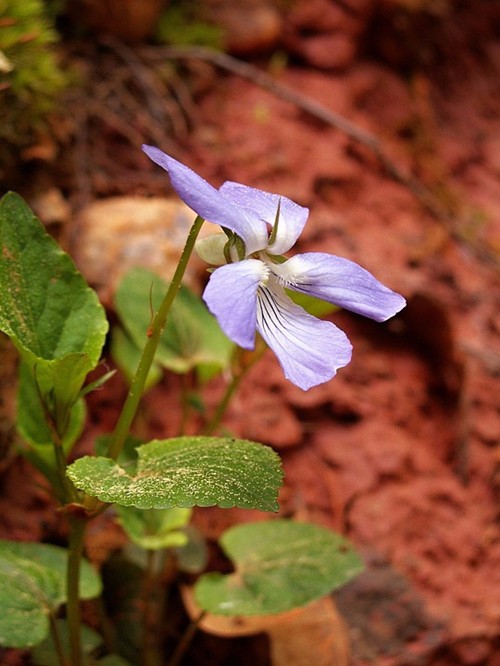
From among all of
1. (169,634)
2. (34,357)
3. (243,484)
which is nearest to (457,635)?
(169,634)

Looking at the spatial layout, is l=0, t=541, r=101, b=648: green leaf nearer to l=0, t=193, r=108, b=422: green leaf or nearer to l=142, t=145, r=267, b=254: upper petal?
l=0, t=193, r=108, b=422: green leaf

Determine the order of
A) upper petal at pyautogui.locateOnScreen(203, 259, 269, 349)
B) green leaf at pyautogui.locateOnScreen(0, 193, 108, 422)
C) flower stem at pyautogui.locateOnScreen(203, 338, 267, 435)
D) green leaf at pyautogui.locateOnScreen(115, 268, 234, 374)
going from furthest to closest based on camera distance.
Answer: green leaf at pyautogui.locateOnScreen(115, 268, 234, 374), flower stem at pyautogui.locateOnScreen(203, 338, 267, 435), green leaf at pyautogui.locateOnScreen(0, 193, 108, 422), upper petal at pyautogui.locateOnScreen(203, 259, 269, 349)

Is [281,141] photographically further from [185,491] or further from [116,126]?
[185,491]

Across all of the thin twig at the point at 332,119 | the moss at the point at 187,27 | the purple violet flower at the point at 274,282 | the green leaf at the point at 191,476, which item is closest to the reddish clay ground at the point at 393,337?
the thin twig at the point at 332,119

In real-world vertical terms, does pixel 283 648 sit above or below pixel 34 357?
below

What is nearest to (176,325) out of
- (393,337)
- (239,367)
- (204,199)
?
(239,367)

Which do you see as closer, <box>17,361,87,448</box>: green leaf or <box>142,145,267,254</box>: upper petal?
<box>142,145,267,254</box>: upper petal

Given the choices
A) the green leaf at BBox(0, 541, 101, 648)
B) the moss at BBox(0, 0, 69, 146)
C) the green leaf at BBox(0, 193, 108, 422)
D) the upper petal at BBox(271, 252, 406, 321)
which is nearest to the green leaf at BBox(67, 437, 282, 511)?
the green leaf at BBox(0, 193, 108, 422)
